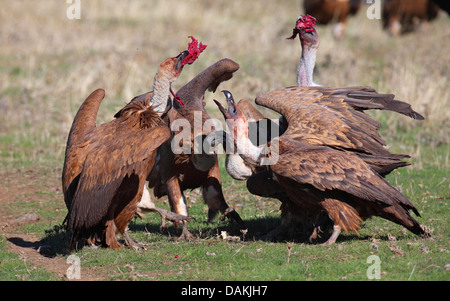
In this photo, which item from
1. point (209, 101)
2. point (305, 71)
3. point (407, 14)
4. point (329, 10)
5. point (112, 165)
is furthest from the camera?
point (407, 14)

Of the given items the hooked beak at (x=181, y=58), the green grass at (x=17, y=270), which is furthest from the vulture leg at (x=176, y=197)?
the green grass at (x=17, y=270)

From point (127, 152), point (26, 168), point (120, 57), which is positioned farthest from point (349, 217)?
point (120, 57)

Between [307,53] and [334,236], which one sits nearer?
[334,236]

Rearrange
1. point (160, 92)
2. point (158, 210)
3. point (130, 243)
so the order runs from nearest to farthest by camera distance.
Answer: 1. point (130, 243)
2. point (158, 210)
3. point (160, 92)

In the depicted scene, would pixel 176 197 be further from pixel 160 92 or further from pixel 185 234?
pixel 160 92

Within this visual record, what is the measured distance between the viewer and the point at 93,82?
45.4 feet

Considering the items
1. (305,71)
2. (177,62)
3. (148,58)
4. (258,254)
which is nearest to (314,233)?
(258,254)

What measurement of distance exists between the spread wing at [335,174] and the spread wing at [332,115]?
0.54m

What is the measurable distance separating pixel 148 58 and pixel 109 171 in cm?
969

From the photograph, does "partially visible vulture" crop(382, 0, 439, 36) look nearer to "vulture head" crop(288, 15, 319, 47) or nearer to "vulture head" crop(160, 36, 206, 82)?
"vulture head" crop(288, 15, 319, 47)

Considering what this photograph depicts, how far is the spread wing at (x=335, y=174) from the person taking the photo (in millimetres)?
6098

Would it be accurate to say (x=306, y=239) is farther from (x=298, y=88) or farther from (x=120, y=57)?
(x=120, y=57)

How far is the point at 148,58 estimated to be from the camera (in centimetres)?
1577

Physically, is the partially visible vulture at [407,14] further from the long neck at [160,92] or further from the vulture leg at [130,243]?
the vulture leg at [130,243]
